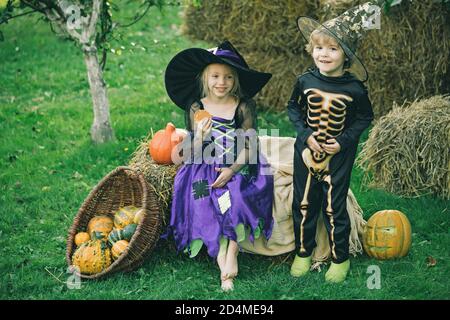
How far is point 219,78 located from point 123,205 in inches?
51.0

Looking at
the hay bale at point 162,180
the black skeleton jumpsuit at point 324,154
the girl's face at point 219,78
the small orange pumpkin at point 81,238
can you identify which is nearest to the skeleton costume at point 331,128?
the black skeleton jumpsuit at point 324,154

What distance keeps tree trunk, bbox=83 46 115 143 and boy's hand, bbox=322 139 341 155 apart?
3.59 m

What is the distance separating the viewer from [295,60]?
27.6 ft

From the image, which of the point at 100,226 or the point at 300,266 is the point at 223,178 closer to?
the point at 300,266

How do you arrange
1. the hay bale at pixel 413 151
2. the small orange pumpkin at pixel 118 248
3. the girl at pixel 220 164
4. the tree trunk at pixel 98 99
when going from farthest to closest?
the tree trunk at pixel 98 99 < the hay bale at pixel 413 151 < the small orange pumpkin at pixel 118 248 < the girl at pixel 220 164

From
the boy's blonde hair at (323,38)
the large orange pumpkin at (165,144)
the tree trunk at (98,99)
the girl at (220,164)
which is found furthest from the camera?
the tree trunk at (98,99)

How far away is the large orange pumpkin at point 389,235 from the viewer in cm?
501

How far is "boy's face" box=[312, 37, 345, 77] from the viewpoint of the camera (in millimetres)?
4480

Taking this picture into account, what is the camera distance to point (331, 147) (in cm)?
454

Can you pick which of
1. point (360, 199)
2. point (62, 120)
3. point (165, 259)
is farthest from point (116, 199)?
point (62, 120)

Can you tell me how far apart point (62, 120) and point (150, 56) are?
3.17m

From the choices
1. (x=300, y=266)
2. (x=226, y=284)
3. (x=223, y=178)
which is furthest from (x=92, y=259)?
(x=300, y=266)

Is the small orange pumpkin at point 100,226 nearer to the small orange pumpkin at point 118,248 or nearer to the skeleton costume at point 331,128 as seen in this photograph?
the small orange pumpkin at point 118,248

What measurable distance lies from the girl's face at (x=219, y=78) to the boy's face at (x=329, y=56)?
682 mm
